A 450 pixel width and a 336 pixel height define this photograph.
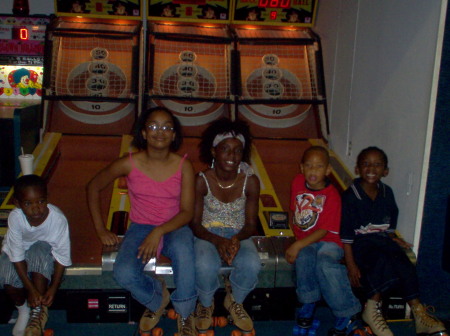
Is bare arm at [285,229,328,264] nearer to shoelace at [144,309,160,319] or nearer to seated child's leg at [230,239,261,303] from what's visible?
seated child's leg at [230,239,261,303]

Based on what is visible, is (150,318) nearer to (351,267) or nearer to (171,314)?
(171,314)

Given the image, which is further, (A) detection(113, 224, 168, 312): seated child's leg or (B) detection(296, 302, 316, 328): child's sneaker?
(B) detection(296, 302, 316, 328): child's sneaker

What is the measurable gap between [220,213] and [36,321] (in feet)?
3.49

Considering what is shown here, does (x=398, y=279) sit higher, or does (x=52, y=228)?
(x=52, y=228)

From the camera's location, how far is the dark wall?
8.94ft

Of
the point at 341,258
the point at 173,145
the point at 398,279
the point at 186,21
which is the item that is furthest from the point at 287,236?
the point at 186,21

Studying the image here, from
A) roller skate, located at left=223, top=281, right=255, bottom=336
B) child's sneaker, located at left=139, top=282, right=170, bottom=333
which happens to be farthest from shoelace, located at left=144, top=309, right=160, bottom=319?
roller skate, located at left=223, top=281, right=255, bottom=336

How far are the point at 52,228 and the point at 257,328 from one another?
1218 millimetres

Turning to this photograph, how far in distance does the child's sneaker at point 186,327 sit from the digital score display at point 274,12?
325 centimetres

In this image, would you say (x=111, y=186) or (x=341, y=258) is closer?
(x=341, y=258)

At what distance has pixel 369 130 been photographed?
3637 mm

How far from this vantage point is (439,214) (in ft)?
9.45

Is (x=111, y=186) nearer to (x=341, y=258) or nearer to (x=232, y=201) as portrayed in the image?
(x=232, y=201)

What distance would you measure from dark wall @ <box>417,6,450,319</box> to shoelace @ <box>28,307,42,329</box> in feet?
6.75
